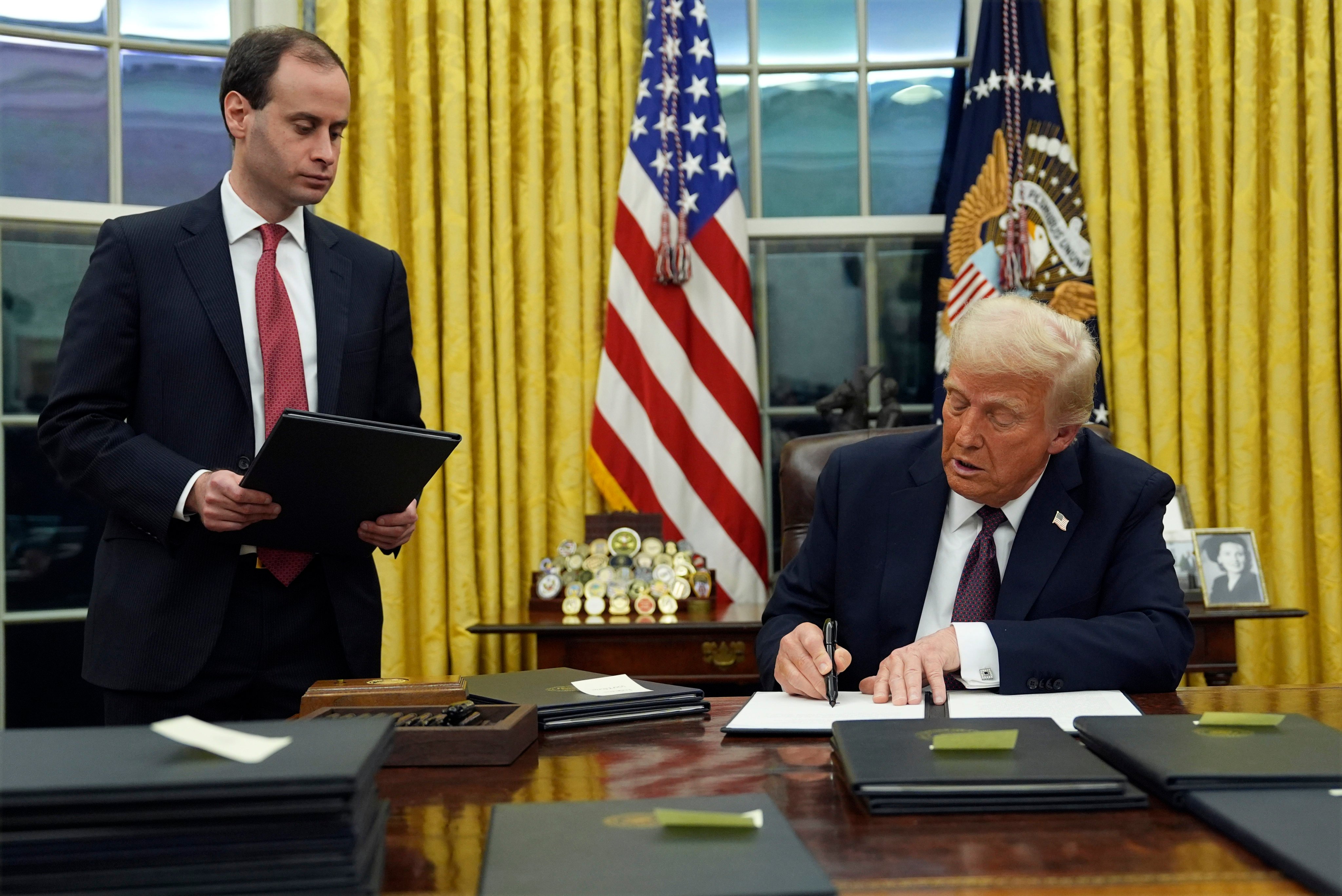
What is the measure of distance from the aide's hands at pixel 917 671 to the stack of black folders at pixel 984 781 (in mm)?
352

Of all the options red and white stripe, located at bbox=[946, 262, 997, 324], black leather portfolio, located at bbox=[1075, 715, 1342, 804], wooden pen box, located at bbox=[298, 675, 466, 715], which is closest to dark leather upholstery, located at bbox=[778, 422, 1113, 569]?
red and white stripe, located at bbox=[946, 262, 997, 324]

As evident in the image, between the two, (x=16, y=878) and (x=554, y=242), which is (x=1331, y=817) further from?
(x=554, y=242)

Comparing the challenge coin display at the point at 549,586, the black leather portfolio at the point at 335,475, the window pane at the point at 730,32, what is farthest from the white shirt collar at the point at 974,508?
the window pane at the point at 730,32

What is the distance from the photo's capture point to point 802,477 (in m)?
2.82

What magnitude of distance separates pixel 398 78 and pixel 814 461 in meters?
1.82

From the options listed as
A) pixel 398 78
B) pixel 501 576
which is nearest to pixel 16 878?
pixel 501 576

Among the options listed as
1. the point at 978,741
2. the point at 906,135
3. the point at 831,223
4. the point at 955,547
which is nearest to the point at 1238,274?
the point at 906,135

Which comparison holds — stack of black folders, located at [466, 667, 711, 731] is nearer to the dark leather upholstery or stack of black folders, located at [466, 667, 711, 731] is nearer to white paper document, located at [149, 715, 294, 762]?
white paper document, located at [149, 715, 294, 762]

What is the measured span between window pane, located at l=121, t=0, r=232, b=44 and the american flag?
4.44ft

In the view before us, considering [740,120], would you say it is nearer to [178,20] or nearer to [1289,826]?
[178,20]

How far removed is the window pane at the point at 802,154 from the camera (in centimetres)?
401

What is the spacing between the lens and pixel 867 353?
3.97 meters

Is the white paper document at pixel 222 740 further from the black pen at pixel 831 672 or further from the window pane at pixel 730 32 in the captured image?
the window pane at pixel 730 32

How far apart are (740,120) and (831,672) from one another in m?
2.89
